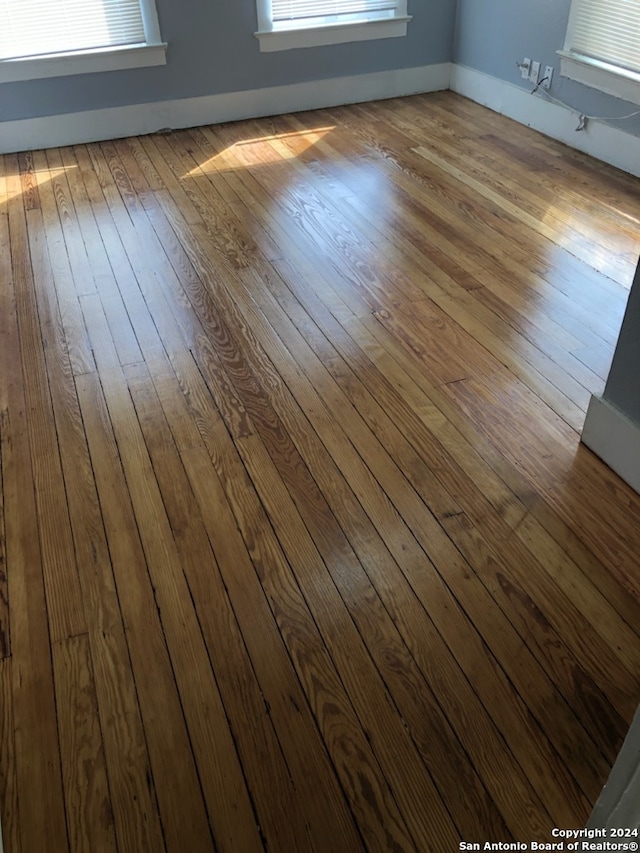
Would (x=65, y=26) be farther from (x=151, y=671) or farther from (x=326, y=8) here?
(x=151, y=671)

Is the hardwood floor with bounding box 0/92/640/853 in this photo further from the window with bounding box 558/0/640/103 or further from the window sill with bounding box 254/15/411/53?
the window sill with bounding box 254/15/411/53

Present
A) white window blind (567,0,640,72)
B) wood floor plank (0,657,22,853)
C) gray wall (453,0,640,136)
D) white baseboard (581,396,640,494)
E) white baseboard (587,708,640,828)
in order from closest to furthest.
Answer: white baseboard (587,708,640,828)
wood floor plank (0,657,22,853)
white baseboard (581,396,640,494)
white window blind (567,0,640,72)
gray wall (453,0,640,136)

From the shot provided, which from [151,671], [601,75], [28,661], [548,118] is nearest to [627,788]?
→ [151,671]

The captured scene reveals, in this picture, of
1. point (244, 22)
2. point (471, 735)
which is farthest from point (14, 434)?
point (244, 22)

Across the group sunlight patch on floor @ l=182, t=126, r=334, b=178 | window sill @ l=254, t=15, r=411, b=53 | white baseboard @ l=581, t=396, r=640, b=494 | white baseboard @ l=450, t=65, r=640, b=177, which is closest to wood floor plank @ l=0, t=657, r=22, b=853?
white baseboard @ l=581, t=396, r=640, b=494

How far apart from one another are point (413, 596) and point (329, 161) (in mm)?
2972

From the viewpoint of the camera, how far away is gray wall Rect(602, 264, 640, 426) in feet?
5.52

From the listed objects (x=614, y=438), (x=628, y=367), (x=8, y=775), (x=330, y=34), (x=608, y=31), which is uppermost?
(x=608, y=31)

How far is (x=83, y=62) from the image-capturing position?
4.01 metres

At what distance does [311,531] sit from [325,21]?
12.7ft

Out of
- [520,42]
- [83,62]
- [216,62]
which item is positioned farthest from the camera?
[216,62]

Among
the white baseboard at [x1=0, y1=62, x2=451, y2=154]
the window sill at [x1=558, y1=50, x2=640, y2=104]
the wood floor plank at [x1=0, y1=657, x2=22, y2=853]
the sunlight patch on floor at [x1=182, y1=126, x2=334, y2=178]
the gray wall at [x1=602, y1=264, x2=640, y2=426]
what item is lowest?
the wood floor plank at [x1=0, y1=657, x2=22, y2=853]

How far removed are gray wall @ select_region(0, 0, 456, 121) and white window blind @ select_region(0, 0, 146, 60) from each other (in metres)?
0.15

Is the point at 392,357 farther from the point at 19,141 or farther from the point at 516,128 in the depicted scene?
the point at 19,141
